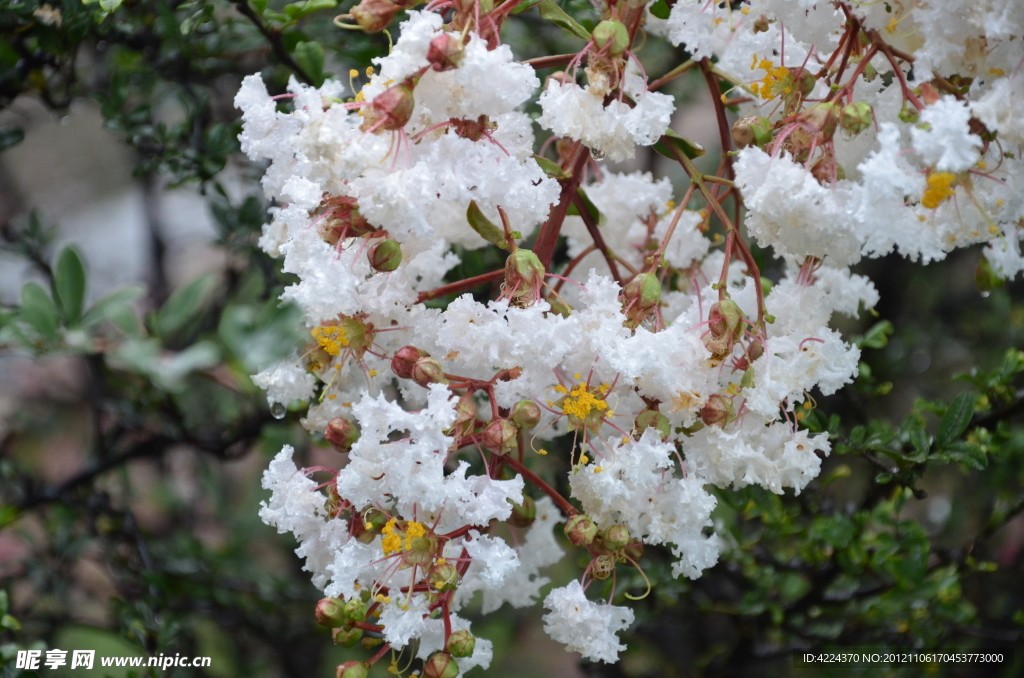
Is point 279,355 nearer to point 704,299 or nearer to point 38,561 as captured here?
point 704,299

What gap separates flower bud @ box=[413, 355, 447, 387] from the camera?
0.60 meters

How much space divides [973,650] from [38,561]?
4.59ft

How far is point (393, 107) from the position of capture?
53 cm

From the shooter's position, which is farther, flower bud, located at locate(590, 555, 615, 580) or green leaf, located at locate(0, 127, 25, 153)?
green leaf, located at locate(0, 127, 25, 153)

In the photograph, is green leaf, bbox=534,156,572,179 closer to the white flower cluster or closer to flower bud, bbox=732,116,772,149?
the white flower cluster

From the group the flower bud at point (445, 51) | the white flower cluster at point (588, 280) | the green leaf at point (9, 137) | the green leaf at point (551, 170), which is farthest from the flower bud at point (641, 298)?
the green leaf at point (9, 137)

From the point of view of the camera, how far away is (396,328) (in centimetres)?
66

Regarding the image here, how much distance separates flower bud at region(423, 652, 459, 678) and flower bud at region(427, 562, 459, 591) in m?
0.06

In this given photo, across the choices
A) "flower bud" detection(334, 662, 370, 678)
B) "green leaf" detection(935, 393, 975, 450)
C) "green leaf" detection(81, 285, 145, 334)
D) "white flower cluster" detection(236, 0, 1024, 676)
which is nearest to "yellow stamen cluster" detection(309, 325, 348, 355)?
"white flower cluster" detection(236, 0, 1024, 676)

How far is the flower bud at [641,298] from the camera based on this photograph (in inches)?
24.5

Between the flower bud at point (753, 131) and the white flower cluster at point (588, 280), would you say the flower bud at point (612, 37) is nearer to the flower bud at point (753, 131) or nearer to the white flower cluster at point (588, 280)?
the white flower cluster at point (588, 280)

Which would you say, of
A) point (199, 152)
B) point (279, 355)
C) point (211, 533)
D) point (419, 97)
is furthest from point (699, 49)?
point (211, 533)

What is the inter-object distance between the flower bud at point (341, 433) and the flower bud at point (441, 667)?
177mm

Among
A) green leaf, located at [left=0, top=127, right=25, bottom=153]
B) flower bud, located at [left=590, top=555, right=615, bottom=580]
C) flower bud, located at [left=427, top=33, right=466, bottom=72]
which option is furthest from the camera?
green leaf, located at [left=0, top=127, right=25, bottom=153]
